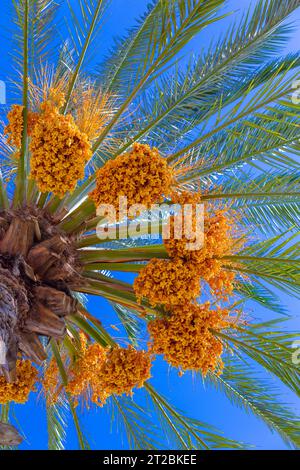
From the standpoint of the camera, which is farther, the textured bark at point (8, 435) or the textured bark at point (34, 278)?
the textured bark at point (34, 278)

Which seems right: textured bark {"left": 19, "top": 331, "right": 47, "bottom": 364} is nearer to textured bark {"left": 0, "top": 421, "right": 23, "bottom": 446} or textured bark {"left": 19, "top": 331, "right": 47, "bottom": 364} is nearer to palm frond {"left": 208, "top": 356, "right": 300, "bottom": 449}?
textured bark {"left": 0, "top": 421, "right": 23, "bottom": 446}

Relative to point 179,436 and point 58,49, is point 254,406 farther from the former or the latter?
point 58,49

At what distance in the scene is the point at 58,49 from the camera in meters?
5.59

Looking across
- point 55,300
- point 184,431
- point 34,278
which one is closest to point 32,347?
point 55,300

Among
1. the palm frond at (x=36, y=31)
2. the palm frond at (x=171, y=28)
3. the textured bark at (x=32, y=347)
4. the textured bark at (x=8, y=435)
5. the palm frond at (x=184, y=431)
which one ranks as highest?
the palm frond at (x=36, y=31)

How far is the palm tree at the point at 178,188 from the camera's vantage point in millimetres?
4020

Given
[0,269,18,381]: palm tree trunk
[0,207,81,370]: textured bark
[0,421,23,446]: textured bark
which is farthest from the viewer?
[0,207,81,370]: textured bark

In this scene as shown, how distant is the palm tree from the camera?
402 cm

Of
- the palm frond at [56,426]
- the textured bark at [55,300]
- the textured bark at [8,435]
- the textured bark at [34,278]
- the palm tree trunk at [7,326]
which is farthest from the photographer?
the palm frond at [56,426]

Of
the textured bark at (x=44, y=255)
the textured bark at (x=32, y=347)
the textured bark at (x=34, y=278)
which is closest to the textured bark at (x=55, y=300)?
the textured bark at (x=34, y=278)

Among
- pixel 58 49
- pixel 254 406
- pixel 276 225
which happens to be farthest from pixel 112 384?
pixel 58 49
